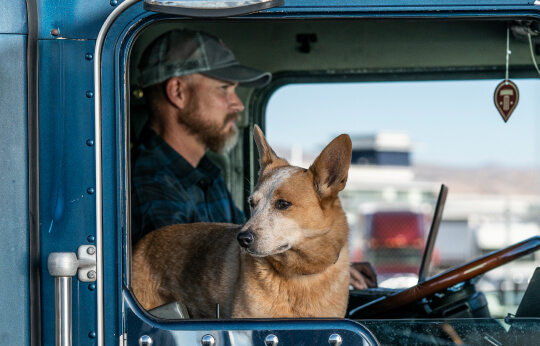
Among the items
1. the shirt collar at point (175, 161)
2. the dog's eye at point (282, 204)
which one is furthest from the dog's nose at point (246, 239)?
the shirt collar at point (175, 161)

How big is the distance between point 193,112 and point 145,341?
1.80 m

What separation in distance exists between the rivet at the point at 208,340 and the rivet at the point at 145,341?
0.40 feet

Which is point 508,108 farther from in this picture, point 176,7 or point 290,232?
Answer: point 176,7

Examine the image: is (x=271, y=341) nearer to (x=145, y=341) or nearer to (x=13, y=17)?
(x=145, y=341)

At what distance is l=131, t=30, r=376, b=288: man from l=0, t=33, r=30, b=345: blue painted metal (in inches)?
49.7

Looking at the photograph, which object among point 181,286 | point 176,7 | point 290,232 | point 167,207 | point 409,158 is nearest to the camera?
point 176,7

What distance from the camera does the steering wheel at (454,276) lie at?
93.4 inches

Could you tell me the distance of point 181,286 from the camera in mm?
2480

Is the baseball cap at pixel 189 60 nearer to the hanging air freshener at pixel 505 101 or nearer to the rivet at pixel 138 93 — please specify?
the rivet at pixel 138 93

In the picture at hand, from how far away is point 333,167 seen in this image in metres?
2.18

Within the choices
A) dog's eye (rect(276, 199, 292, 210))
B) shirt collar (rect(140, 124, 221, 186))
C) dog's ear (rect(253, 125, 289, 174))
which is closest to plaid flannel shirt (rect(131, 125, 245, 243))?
shirt collar (rect(140, 124, 221, 186))

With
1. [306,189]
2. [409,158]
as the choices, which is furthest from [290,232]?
[409,158]

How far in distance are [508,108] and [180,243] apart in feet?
3.99

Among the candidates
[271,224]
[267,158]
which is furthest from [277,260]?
[267,158]
